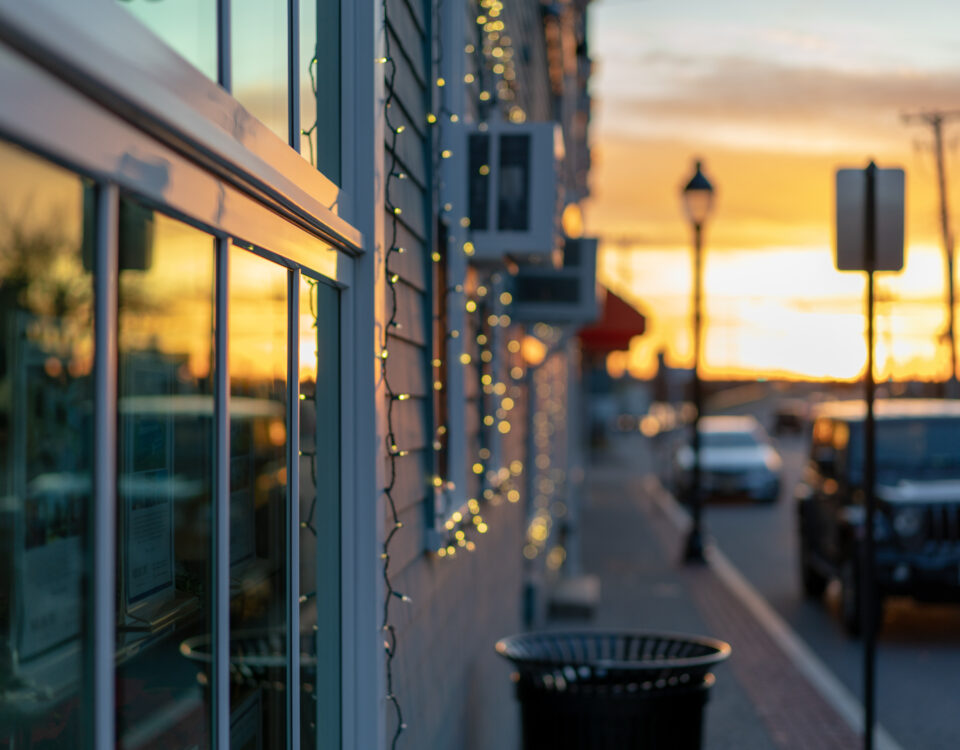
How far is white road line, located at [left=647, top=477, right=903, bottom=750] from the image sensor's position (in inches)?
318

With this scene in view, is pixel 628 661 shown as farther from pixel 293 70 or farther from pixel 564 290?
pixel 564 290

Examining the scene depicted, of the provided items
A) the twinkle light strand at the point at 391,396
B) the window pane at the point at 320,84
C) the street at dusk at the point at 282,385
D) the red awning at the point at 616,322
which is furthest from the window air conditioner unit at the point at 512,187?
the red awning at the point at 616,322

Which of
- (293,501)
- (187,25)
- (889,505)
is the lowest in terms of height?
(889,505)

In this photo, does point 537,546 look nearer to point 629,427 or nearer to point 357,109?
point 357,109

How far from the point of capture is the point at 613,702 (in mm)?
4211

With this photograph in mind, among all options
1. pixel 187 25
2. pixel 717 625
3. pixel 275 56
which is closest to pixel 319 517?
pixel 275 56

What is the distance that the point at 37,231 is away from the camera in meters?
1.40

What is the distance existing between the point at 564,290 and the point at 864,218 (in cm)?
251

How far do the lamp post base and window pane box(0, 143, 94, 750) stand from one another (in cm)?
1527

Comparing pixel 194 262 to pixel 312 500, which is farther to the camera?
pixel 312 500

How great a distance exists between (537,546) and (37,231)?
32.7 feet

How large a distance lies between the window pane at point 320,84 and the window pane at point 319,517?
32 centimetres

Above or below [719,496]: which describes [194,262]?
above

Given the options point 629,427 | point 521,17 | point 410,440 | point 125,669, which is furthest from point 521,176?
Answer: point 629,427
